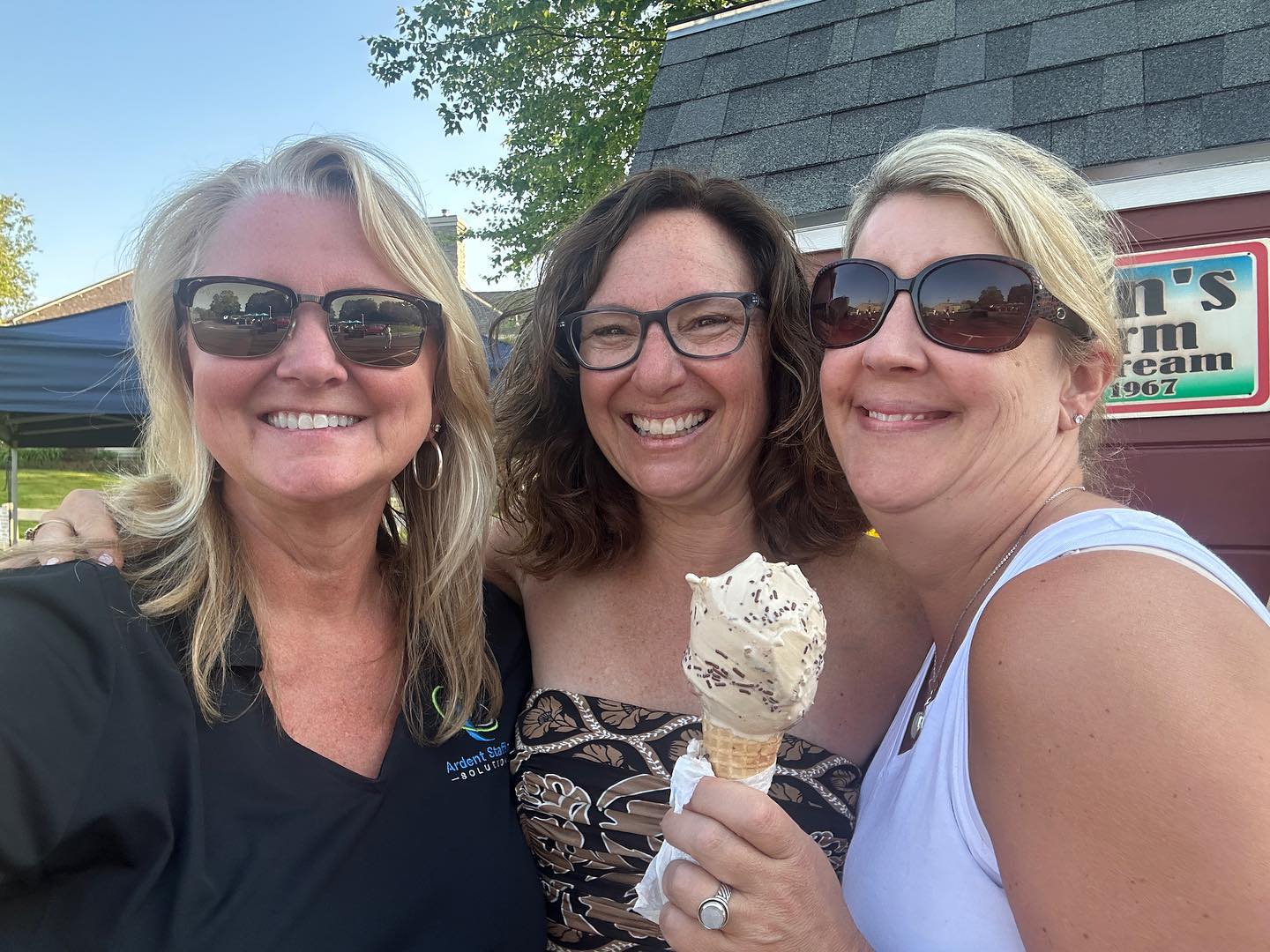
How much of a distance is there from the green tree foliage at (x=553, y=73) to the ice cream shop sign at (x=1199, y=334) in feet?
29.7

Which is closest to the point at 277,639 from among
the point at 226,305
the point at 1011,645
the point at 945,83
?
the point at 226,305

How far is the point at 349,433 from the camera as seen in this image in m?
1.96

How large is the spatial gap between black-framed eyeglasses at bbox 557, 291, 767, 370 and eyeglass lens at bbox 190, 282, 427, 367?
633mm

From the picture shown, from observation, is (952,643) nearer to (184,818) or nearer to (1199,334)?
(184,818)

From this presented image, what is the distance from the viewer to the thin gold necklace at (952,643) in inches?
64.4

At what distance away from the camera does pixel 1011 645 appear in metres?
1.29

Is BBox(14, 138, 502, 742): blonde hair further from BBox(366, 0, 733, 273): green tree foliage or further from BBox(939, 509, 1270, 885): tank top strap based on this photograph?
BBox(366, 0, 733, 273): green tree foliage

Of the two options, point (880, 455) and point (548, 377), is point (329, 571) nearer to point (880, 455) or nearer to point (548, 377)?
point (548, 377)

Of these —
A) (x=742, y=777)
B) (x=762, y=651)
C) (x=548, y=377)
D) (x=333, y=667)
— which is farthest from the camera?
(x=548, y=377)

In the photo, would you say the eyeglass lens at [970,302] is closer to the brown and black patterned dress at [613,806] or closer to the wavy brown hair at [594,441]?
the wavy brown hair at [594,441]

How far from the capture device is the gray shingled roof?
3.79 m

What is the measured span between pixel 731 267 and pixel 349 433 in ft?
3.98

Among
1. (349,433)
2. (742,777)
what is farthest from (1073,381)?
(349,433)

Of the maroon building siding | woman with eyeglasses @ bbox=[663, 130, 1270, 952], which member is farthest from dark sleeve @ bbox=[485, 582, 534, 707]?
the maroon building siding
